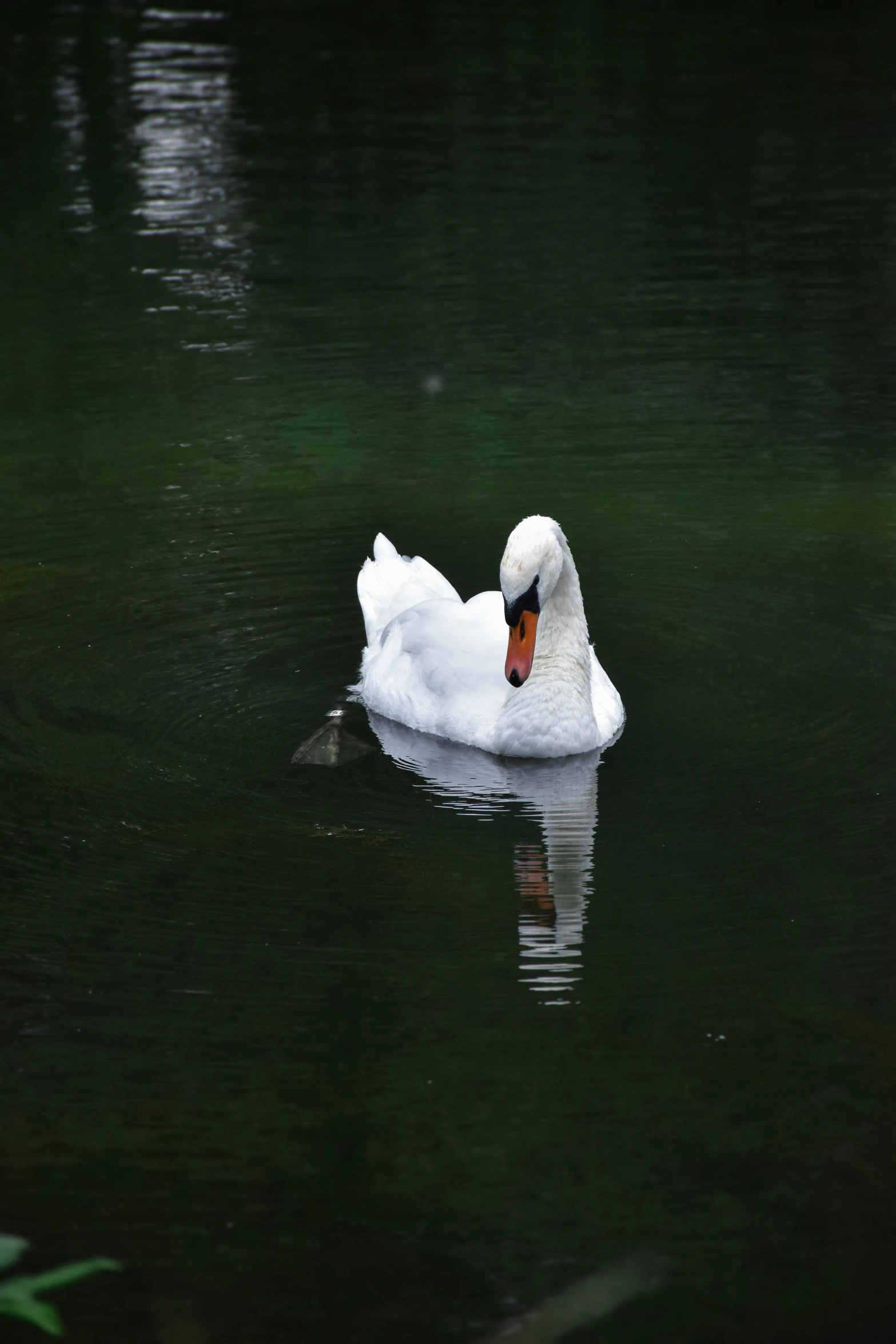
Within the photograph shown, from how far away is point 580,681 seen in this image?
8438 mm

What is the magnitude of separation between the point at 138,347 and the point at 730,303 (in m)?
4.86

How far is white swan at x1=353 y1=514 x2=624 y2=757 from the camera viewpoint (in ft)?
26.6

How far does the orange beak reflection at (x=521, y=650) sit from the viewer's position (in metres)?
7.93

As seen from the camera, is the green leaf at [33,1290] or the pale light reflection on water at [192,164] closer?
the green leaf at [33,1290]

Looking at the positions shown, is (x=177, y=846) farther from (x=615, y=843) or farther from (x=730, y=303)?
(x=730, y=303)

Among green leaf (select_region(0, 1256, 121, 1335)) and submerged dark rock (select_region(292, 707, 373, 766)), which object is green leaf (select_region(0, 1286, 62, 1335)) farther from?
submerged dark rock (select_region(292, 707, 373, 766))

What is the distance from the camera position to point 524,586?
316 inches

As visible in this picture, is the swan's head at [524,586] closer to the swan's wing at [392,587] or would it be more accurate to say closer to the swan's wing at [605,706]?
the swan's wing at [605,706]

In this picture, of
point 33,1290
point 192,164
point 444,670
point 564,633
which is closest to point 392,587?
point 444,670

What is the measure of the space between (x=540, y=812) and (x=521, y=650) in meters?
0.68

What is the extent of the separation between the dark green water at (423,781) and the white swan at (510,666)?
0.26 meters

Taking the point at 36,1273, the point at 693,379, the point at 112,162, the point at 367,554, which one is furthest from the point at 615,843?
the point at 112,162

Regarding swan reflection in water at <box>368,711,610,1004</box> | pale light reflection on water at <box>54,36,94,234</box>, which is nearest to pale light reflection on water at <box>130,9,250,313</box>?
pale light reflection on water at <box>54,36,94,234</box>

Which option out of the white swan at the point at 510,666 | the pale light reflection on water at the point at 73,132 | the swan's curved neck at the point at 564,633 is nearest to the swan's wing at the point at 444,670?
the white swan at the point at 510,666
